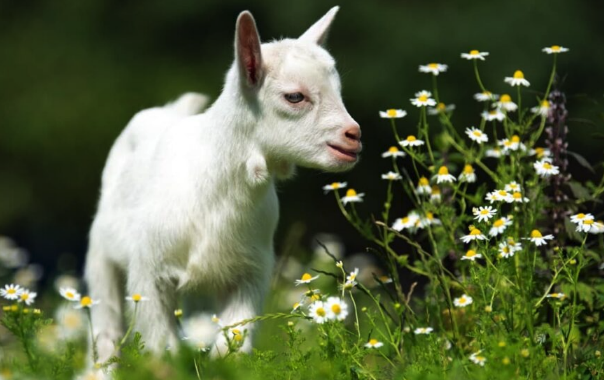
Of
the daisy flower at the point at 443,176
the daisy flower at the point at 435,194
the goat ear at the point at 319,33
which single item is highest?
the goat ear at the point at 319,33

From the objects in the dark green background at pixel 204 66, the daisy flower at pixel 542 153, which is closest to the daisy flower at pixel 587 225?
the daisy flower at pixel 542 153

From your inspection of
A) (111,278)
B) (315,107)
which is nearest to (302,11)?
(111,278)

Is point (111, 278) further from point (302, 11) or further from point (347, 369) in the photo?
point (302, 11)

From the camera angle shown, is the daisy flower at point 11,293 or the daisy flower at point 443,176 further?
the daisy flower at point 443,176

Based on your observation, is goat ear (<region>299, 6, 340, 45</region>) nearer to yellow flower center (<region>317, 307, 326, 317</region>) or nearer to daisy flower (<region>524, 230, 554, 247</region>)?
daisy flower (<region>524, 230, 554, 247</region>)

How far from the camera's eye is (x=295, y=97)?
4.32m

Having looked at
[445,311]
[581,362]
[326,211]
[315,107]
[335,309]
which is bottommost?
[326,211]

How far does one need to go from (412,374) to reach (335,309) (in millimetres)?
389

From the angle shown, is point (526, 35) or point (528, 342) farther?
point (526, 35)

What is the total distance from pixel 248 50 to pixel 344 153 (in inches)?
21.4

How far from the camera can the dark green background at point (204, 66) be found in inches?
444

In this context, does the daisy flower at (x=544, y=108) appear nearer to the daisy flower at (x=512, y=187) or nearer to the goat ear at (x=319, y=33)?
the daisy flower at (x=512, y=187)

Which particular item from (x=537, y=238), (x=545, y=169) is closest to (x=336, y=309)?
(x=537, y=238)

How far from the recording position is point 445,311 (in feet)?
16.6
